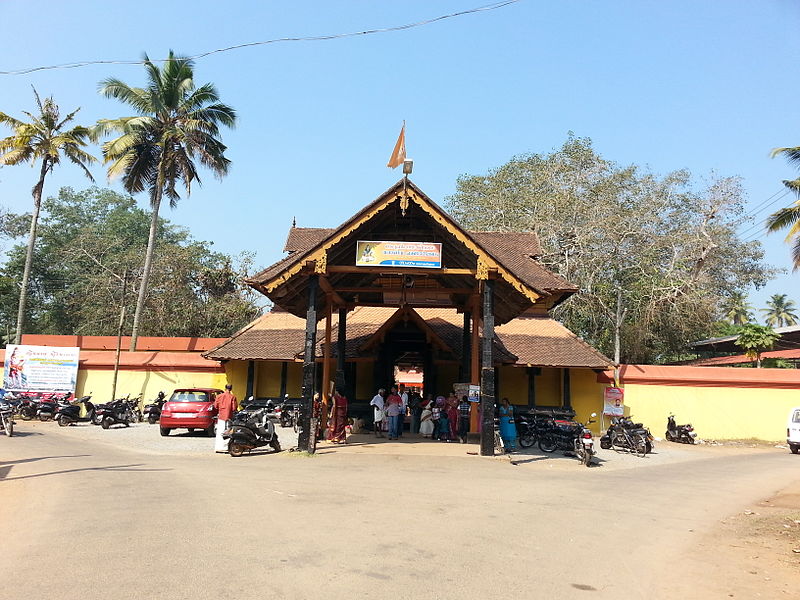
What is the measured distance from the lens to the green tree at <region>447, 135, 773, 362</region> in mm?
33128

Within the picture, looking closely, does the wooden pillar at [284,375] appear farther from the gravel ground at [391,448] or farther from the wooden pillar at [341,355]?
the wooden pillar at [341,355]

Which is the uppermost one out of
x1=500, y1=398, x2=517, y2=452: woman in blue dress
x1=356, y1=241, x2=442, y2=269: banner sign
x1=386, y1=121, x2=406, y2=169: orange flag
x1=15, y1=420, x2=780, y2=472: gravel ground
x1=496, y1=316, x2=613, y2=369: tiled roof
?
x1=386, y1=121, x2=406, y2=169: orange flag

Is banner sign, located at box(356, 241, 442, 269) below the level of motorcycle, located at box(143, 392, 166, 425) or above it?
above

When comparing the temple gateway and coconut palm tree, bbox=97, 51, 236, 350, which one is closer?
the temple gateway

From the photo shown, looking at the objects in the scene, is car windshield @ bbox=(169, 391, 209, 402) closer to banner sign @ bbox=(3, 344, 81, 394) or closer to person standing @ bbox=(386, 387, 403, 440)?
person standing @ bbox=(386, 387, 403, 440)

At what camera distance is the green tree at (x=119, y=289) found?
3678cm

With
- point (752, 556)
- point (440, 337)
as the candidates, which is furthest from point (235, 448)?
point (752, 556)

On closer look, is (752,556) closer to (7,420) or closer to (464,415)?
(464,415)

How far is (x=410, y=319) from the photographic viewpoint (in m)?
21.6

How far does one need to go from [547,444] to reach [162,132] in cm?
2349

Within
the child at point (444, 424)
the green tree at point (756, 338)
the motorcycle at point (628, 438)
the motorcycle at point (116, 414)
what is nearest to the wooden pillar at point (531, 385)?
the motorcycle at point (628, 438)

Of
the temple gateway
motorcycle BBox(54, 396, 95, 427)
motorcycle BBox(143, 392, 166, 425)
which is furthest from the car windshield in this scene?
motorcycle BBox(143, 392, 166, 425)

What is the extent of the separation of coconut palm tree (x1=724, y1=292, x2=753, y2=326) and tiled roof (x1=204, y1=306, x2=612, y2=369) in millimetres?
23206

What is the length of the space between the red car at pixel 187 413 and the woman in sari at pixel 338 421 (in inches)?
189
